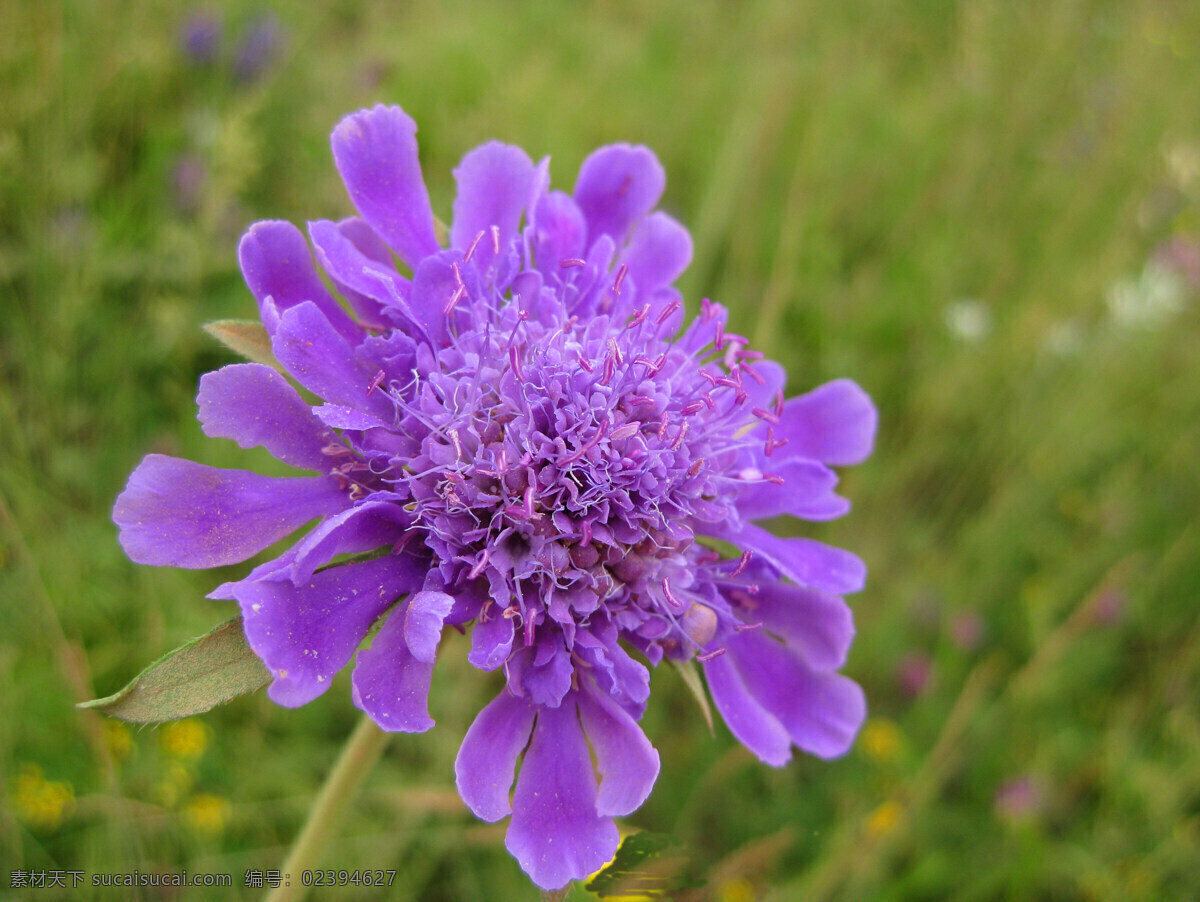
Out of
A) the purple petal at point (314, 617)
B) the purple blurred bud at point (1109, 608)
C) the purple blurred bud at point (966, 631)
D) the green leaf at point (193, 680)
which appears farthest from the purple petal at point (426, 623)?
the purple blurred bud at point (1109, 608)

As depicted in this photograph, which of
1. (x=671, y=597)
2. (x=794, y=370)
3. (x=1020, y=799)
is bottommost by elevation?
(x=1020, y=799)

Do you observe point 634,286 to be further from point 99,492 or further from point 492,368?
point 99,492

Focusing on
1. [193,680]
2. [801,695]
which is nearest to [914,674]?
[801,695]

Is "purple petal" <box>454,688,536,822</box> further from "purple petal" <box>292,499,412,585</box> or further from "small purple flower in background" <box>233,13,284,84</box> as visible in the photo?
"small purple flower in background" <box>233,13,284,84</box>

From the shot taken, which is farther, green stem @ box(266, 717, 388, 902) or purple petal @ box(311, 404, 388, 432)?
green stem @ box(266, 717, 388, 902)

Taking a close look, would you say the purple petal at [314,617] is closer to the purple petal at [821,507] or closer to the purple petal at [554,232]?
the purple petal at [554,232]

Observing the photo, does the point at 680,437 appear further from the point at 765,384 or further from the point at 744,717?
the point at 744,717

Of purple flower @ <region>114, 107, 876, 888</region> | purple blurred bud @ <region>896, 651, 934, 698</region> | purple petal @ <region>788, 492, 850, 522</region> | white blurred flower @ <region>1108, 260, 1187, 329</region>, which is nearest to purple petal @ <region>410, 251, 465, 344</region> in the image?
purple flower @ <region>114, 107, 876, 888</region>
